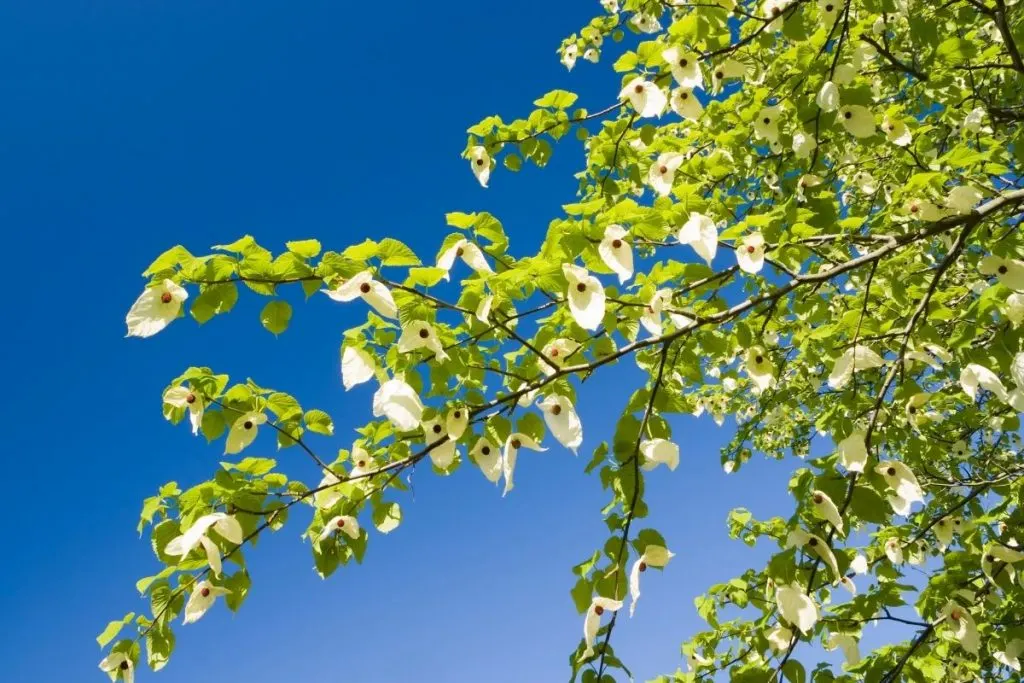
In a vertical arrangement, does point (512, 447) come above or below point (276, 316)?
below

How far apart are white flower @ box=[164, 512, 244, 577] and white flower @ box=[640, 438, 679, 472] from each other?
1068 millimetres

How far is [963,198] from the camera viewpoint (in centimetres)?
218

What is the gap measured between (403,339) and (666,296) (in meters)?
0.92

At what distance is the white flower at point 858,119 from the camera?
2.55m

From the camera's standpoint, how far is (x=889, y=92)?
4.77 metres

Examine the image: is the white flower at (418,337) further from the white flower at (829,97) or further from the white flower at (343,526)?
the white flower at (829,97)

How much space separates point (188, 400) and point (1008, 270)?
2.43 metres

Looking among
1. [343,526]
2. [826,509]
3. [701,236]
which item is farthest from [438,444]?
[826,509]

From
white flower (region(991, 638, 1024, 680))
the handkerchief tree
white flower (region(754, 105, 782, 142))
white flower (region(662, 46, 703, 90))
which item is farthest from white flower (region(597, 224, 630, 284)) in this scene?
white flower (region(991, 638, 1024, 680))

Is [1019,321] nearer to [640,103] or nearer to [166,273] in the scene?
[640,103]

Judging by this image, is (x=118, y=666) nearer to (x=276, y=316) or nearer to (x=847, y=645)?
(x=276, y=316)

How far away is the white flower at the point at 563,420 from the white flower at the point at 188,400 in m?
0.89

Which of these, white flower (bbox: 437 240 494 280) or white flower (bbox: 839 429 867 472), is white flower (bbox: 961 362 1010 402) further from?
white flower (bbox: 437 240 494 280)

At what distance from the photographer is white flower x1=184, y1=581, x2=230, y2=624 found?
1.65m
